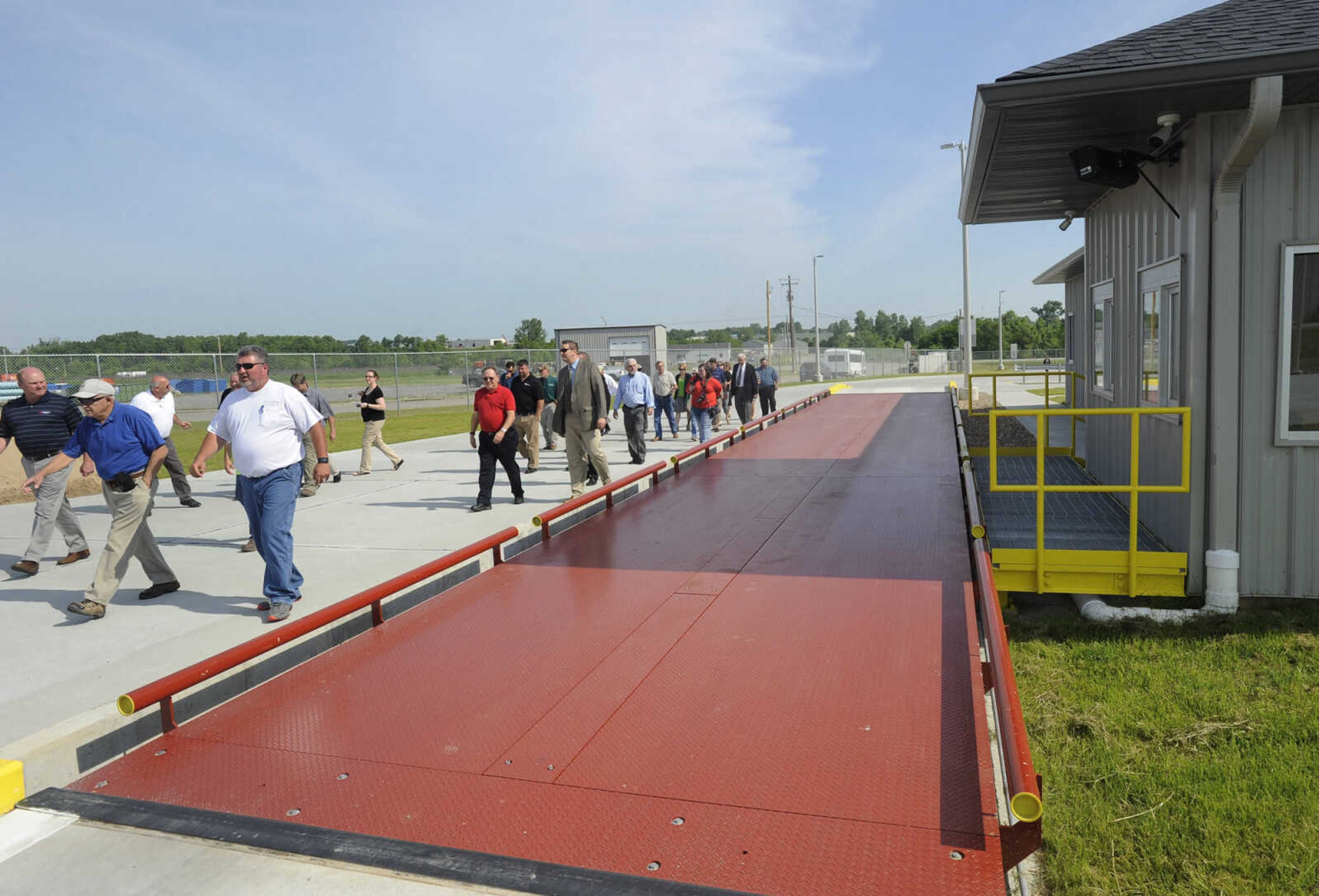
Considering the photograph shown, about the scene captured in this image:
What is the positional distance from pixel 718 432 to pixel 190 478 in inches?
436

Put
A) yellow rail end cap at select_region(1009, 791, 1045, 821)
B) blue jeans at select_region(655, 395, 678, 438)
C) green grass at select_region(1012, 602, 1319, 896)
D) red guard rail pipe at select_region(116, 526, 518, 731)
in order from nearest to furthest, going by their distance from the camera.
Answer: yellow rail end cap at select_region(1009, 791, 1045, 821) → green grass at select_region(1012, 602, 1319, 896) → red guard rail pipe at select_region(116, 526, 518, 731) → blue jeans at select_region(655, 395, 678, 438)

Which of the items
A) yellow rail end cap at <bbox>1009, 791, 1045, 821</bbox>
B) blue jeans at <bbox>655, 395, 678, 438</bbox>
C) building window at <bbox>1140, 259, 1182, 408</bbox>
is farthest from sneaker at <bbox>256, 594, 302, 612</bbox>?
blue jeans at <bbox>655, 395, 678, 438</bbox>

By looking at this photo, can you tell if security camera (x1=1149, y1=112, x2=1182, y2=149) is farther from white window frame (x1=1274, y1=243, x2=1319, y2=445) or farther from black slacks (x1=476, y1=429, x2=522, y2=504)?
black slacks (x1=476, y1=429, x2=522, y2=504)

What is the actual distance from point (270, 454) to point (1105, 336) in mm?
9144

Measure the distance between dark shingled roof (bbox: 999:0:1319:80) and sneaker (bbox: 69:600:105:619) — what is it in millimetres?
7729

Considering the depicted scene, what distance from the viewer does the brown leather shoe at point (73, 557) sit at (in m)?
8.88

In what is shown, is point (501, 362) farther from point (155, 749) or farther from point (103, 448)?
point (155, 749)

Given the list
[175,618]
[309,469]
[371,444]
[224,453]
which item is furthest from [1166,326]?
[309,469]

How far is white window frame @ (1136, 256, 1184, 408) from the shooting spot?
7121mm

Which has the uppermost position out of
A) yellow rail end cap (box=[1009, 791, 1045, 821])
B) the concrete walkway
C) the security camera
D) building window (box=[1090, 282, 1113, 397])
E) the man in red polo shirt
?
the security camera

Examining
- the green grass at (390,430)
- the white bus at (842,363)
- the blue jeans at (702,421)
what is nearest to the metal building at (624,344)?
the green grass at (390,430)

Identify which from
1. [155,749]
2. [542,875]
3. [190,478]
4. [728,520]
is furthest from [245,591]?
[190,478]

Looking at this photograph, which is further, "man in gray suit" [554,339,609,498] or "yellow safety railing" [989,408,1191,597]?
"man in gray suit" [554,339,609,498]

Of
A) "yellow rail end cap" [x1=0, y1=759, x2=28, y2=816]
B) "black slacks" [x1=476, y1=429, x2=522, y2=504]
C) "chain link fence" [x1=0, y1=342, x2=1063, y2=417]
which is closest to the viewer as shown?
"yellow rail end cap" [x1=0, y1=759, x2=28, y2=816]
